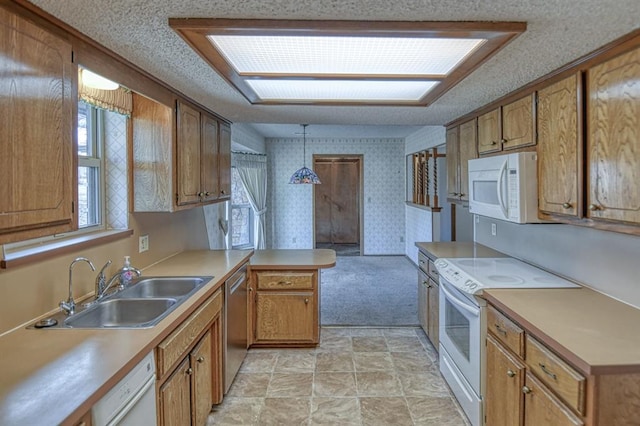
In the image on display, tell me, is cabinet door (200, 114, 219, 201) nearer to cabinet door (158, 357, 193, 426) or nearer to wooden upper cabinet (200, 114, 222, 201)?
wooden upper cabinet (200, 114, 222, 201)

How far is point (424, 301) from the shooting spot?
12.5ft

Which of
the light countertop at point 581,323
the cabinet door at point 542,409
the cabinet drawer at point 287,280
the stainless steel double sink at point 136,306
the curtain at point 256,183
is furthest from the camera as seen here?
the curtain at point 256,183

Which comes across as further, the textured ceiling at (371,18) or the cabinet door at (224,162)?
the cabinet door at (224,162)

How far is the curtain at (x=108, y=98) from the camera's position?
6.79 ft

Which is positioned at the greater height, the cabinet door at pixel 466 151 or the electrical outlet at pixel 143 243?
the cabinet door at pixel 466 151

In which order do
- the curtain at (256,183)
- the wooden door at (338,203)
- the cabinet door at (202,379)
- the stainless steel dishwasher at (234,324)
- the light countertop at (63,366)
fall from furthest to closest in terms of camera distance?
1. the wooden door at (338,203)
2. the curtain at (256,183)
3. the stainless steel dishwasher at (234,324)
4. the cabinet door at (202,379)
5. the light countertop at (63,366)

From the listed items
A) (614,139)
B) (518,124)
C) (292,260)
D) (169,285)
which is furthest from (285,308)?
(614,139)

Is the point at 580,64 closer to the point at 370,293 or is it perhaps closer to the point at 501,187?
the point at 501,187

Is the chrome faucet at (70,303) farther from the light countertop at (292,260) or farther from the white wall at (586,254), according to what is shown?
the white wall at (586,254)

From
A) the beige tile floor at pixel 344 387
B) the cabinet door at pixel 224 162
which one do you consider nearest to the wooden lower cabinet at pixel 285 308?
the beige tile floor at pixel 344 387

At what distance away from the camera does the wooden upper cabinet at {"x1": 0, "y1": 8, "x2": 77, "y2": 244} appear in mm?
1267

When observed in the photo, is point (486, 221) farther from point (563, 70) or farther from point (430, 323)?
point (563, 70)

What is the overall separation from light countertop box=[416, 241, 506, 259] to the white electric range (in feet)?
0.76

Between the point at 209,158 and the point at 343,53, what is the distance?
1822mm
